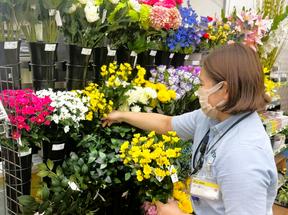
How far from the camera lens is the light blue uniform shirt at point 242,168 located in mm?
1087

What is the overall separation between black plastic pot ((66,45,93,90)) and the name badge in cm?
76

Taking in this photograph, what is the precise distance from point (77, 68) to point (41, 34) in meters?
0.23

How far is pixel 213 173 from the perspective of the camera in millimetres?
1241

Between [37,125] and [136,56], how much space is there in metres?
0.81

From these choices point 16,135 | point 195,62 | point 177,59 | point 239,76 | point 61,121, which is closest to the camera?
point 239,76

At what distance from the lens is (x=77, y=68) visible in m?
1.71

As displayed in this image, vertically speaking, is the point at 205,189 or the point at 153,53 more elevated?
the point at 153,53

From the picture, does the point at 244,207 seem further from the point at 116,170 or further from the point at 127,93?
the point at 127,93

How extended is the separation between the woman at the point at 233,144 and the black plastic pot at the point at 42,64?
2.41ft

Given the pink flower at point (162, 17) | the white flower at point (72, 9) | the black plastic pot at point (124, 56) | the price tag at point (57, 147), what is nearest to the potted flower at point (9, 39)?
the white flower at point (72, 9)

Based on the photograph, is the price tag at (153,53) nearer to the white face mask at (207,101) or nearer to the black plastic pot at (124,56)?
the black plastic pot at (124,56)

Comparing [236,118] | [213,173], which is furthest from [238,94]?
[213,173]

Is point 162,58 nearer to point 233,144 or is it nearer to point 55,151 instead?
point 55,151

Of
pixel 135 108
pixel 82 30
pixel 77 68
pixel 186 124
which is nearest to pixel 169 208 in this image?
pixel 186 124
